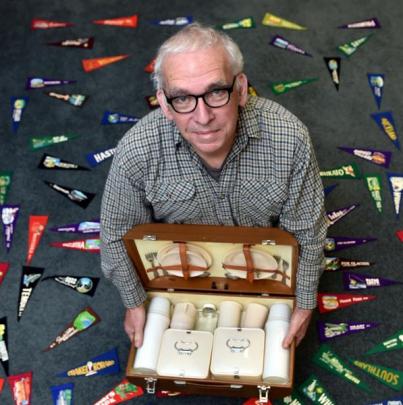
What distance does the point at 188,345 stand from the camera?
61.8 inches

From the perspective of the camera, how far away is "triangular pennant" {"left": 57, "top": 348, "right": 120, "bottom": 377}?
1.92m

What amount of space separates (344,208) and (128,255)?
1013 millimetres

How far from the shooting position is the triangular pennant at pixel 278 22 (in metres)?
2.84

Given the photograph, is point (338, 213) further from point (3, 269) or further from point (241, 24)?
point (3, 269)

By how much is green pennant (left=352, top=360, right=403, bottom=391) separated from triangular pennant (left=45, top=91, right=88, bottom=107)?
5.44 feet

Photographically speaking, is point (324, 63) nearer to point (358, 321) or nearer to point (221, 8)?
point (221, 8)

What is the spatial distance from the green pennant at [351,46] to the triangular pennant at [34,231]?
1.58 m

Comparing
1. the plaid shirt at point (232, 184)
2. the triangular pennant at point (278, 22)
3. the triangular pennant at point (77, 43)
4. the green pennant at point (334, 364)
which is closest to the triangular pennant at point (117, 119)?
the triangular pennant at point (77, 43)

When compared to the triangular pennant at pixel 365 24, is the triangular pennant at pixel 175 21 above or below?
below

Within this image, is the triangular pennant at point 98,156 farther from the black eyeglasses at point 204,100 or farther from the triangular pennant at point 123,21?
the black eyeglasses at point 204,100

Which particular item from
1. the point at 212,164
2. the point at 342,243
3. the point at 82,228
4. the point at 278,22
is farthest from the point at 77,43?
the point at 212,164

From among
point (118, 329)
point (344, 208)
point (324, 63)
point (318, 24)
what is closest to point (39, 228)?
point (118, 329)

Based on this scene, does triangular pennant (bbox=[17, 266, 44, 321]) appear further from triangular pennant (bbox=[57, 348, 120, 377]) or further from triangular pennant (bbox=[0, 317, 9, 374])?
triangular pennant (bbox=[57, 348, 120, 377])

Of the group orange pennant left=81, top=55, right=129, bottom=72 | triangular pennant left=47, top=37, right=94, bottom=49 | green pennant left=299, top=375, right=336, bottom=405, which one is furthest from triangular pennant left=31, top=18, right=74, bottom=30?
green pennant left=299, top=375, right=336, bottom=405
